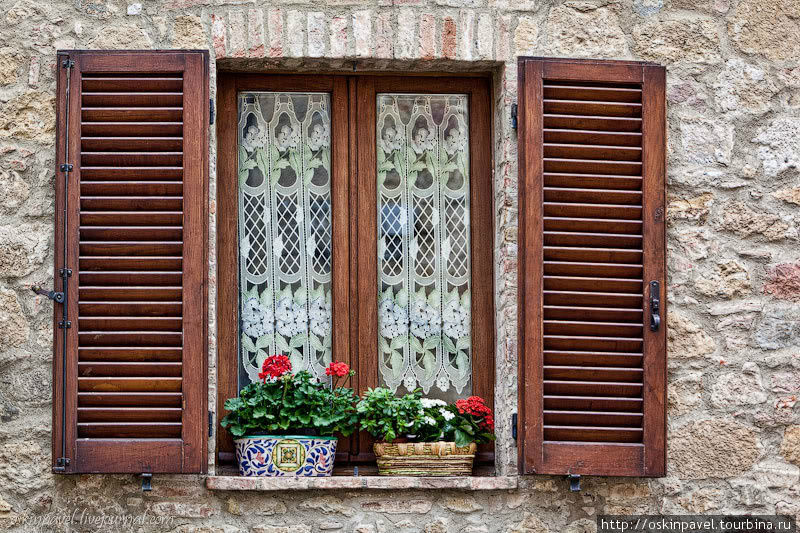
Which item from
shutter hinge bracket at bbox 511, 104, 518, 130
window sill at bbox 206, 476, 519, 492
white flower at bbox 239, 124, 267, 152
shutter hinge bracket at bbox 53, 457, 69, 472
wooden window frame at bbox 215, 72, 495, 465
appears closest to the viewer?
shutter hinge bracket at bbox 53, 457, 69, 472

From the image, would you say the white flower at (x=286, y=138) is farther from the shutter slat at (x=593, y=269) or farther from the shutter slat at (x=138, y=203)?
the shutter slat at (x=593, y=269)

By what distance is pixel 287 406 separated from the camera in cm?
466

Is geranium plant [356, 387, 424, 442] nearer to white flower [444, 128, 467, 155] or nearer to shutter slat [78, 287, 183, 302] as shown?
shutter slat [78, 287, 183, 302]

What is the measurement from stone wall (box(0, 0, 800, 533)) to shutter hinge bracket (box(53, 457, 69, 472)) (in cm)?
16

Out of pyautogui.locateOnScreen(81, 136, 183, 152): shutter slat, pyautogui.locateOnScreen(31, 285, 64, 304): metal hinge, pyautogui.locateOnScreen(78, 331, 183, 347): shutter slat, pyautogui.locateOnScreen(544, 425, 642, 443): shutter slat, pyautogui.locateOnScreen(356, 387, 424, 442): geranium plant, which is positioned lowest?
pyautogui.locateOnScreen(544, 425, 642, 443): shutter slat

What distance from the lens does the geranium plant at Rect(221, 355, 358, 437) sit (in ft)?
15.3

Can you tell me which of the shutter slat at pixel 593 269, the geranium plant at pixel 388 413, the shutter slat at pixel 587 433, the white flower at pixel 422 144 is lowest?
the shutter slat at pixel 587 433

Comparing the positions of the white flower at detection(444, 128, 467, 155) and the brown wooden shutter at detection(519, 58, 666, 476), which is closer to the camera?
the brown wooden shutter at detection(519, 58, 666, 476)

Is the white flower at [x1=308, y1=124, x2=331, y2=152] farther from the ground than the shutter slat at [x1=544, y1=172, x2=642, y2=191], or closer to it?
farther from the ground

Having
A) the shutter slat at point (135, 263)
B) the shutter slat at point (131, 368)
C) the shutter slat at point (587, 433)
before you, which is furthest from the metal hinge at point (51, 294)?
the shutter slat at point (587, 433)

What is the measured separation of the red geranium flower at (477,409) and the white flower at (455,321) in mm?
314

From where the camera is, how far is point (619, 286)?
470cm

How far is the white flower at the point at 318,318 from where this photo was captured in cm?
496

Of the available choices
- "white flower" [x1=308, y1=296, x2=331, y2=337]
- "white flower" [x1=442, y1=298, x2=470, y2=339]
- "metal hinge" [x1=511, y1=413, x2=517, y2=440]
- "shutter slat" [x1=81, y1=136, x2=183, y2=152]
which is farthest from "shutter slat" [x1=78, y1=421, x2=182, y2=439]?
"metal hinge" [x1=511, y1=413, x2=517, y2=440]
